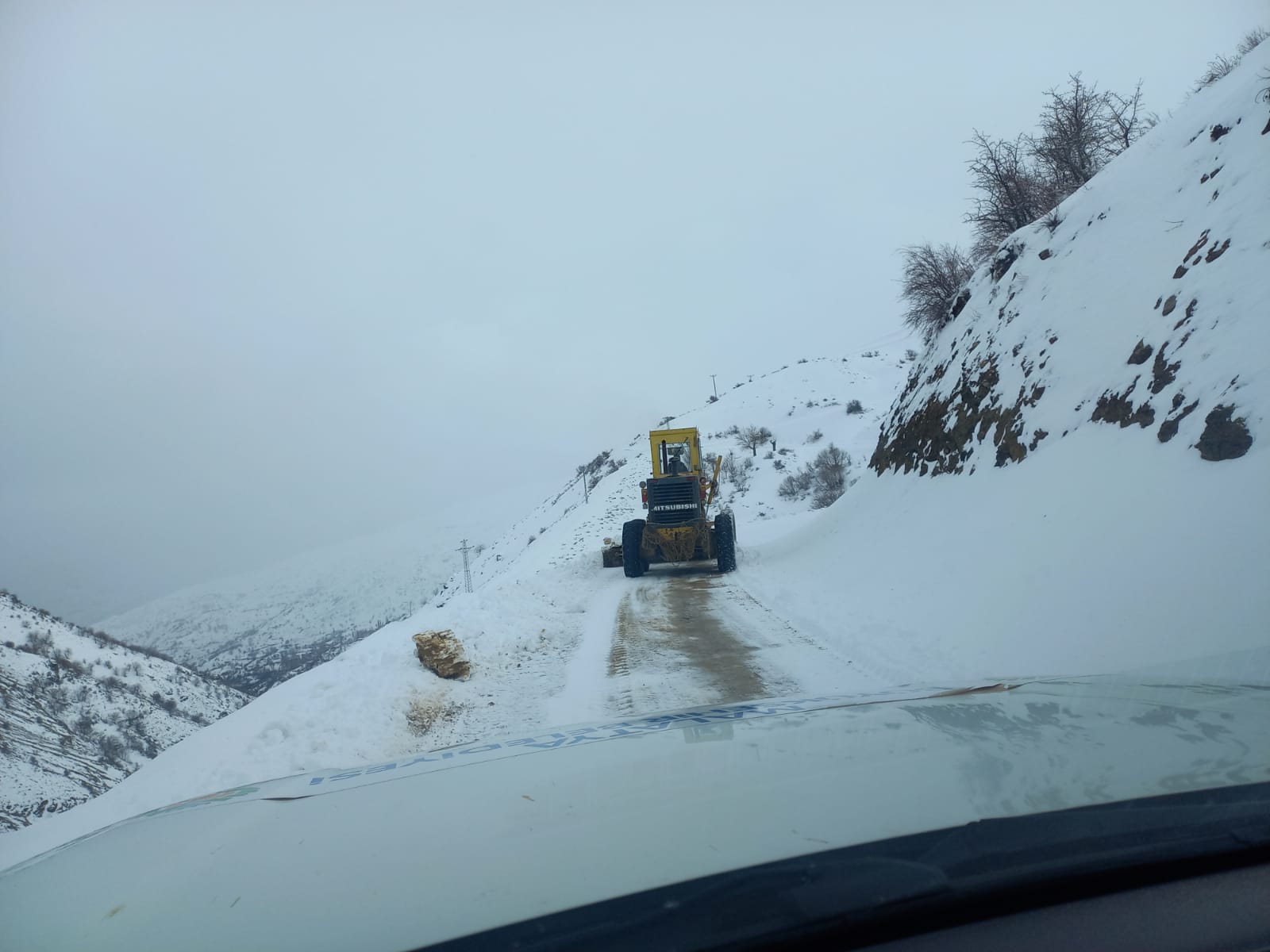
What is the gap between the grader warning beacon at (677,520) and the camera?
1908 centimetres

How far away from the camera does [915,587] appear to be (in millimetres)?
10141

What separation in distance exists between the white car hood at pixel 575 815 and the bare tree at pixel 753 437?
43.9 metres

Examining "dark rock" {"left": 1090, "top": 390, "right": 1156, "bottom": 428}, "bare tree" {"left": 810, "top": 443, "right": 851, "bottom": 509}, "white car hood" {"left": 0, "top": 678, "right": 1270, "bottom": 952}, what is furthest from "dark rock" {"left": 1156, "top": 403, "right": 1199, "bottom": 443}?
"bare tree" {"left": 810, "top": 443, "right": 851, "bottom": 509}

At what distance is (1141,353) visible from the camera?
373 inches

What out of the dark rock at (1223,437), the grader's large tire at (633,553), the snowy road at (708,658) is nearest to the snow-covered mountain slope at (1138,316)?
the dark rock at (1223,437)

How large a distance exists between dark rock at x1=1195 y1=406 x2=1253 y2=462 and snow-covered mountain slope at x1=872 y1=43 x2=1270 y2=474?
12 mm

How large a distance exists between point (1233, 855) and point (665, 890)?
141 cm

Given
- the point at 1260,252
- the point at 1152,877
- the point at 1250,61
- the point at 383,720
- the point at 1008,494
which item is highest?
the point at 1250,61

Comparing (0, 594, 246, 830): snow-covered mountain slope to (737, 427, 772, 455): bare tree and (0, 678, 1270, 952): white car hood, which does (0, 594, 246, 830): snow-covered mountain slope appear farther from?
(737, 427, 772, 455): bare tree

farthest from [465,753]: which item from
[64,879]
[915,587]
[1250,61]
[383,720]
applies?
[1250,61]

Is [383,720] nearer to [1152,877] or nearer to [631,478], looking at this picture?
[1152,877]

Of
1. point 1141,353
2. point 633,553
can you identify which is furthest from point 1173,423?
point 633,553

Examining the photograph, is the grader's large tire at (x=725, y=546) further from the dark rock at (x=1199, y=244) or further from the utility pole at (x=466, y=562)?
the utility pole at (x=466, y=562)

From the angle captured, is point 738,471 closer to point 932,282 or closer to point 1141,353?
point 932,282
